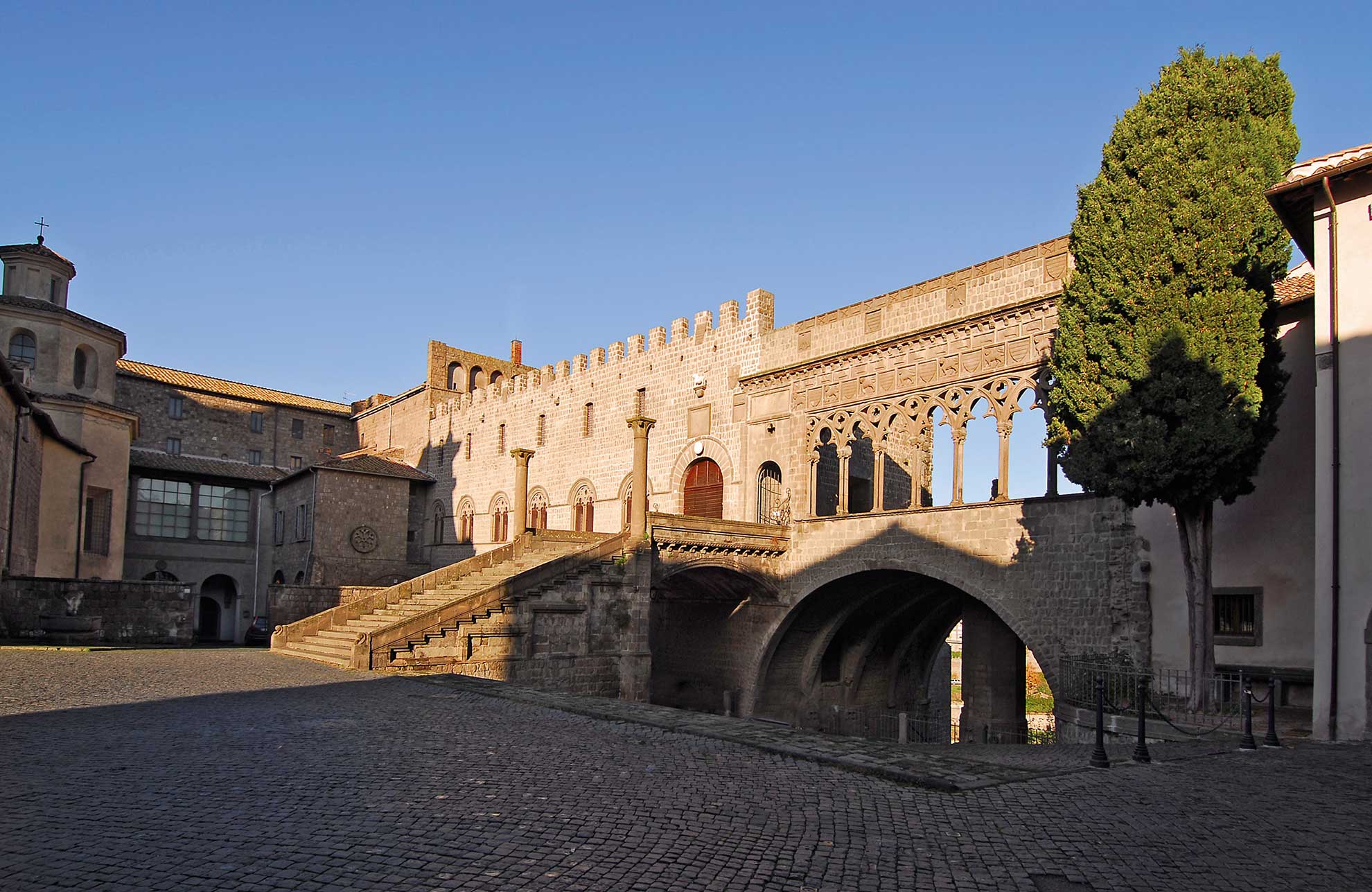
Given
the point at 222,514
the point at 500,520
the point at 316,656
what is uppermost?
the point at 500,520

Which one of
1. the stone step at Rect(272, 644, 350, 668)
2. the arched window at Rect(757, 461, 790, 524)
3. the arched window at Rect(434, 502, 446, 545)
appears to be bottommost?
the stone step at Rect(272, 644, 350, 668)

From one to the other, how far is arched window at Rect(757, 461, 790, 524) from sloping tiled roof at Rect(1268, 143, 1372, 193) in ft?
45.2

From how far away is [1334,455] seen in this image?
12.1 m

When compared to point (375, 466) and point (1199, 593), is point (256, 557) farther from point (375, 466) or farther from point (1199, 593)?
point (1199, 593)

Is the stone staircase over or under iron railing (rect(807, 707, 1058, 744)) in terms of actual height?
over

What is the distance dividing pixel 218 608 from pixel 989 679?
33358 millimetres

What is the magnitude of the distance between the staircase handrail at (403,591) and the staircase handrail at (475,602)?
3.57ft

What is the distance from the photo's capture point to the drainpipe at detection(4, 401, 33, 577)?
22.4 m

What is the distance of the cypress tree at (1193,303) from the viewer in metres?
13.3

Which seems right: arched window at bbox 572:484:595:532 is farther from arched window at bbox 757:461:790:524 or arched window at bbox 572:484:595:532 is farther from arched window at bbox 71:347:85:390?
arched window at bbox 71:347:85:390

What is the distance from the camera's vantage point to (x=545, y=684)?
19609 millimetres

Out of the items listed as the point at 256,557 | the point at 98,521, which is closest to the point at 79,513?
the point at 98,521

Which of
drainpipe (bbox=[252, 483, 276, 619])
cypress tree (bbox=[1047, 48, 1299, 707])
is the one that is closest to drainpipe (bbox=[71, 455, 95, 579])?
drainpipe (bbox=[252, 483, 276, 619])

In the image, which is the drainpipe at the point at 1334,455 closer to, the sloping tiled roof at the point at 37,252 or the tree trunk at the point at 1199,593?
the tree trunk at the point at 1199,593
